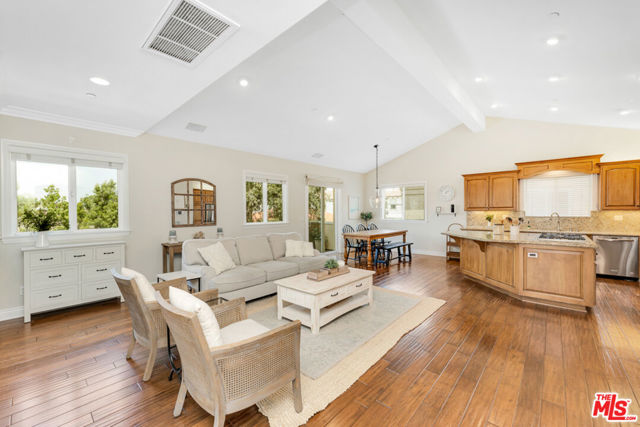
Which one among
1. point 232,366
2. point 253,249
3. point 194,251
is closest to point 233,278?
point 194,251

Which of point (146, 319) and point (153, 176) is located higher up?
point (153, 176)

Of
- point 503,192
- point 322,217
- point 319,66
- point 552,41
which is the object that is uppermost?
point 319,66

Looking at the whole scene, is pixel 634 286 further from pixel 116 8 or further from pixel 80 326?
pixel 80 326

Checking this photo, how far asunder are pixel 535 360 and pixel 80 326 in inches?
191

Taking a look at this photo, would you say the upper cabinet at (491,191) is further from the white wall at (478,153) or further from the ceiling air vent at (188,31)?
the ceiling air vent at (188,31)

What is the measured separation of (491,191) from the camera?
21.9ft

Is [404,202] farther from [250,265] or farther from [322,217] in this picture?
[250,265]

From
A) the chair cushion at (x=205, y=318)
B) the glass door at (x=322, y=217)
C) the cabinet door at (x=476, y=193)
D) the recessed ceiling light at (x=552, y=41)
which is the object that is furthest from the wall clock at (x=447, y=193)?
the chair cushion at (x=205, y=318)

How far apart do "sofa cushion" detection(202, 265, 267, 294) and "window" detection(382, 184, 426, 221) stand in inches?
227

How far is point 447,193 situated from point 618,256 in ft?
11.6

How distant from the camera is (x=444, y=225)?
25.1 ft

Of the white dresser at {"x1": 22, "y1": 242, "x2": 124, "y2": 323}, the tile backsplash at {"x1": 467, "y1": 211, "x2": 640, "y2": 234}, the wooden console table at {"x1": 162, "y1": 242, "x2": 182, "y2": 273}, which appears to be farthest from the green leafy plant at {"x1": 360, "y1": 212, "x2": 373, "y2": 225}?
the white dresser at {"x1": 22, "y1": 242, "x2": 124, "y2": 323}

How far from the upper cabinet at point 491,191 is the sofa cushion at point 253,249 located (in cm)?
536

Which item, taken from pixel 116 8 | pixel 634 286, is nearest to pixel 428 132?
pixel 634 286
